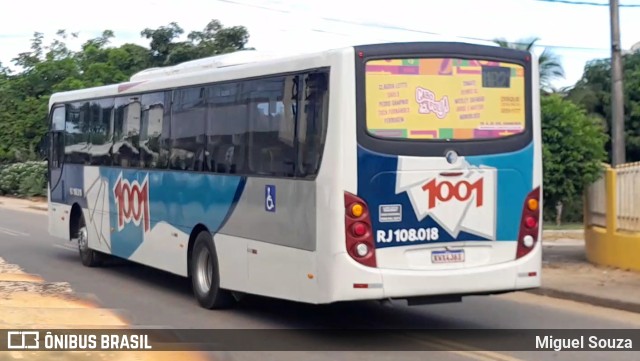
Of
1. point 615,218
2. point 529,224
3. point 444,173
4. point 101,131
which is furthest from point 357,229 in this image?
point 101,131

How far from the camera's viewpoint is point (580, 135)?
16.1 metres

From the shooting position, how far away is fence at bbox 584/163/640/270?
50.6 feet

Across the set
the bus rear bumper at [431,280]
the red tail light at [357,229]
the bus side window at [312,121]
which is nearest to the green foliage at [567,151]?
the bus rear bumper at [431,280]

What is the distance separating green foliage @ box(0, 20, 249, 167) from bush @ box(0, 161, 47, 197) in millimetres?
2320

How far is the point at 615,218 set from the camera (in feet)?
52.4

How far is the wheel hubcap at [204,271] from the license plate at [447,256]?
12.0 ft

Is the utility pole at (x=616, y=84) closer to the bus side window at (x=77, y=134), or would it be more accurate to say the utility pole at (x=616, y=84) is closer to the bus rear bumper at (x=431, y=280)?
the bus rear bumper at (x=431, y=280)

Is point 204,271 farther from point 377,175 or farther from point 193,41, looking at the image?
point 193,41

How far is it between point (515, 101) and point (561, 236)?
559 inches

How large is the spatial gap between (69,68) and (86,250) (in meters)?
33.6

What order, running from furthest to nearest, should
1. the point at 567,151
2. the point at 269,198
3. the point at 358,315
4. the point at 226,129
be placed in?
the point at 567,151, the point at 358,315, the point at 226,129, the point at 269,198

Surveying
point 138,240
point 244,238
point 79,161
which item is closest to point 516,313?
point 244,238

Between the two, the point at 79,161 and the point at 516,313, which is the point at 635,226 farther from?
the point at 79,161

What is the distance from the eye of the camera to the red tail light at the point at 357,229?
9.59 meters
